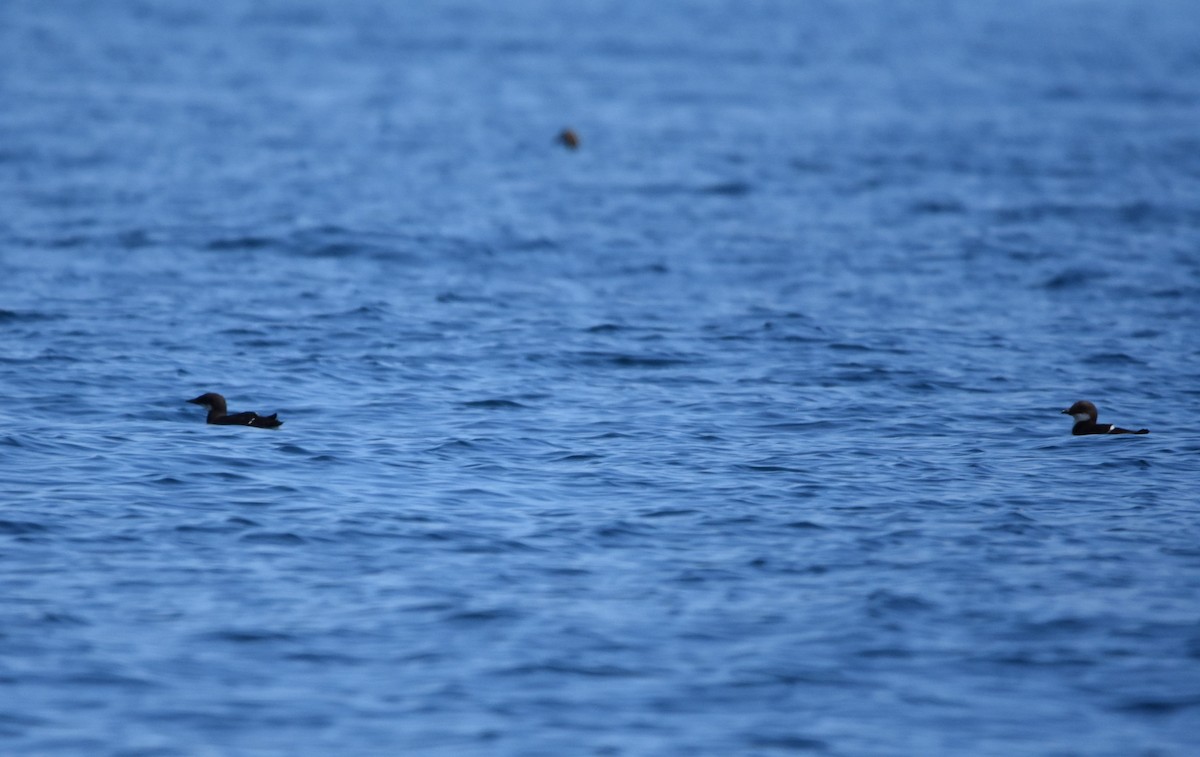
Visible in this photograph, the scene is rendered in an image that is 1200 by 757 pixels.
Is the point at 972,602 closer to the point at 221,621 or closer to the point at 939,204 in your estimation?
the point at 221,621

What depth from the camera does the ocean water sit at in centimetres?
1021

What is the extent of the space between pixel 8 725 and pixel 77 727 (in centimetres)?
41

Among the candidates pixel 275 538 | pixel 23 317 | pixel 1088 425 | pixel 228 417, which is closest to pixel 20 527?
pixel 275 538

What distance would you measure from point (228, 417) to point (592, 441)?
3.65m

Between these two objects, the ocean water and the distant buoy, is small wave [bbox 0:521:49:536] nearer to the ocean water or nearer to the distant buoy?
the ocean water

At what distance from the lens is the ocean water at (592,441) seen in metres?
10.2

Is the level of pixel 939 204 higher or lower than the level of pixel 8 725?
higher

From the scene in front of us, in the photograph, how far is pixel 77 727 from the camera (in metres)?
9.62

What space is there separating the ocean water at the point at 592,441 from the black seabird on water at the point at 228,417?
17cm

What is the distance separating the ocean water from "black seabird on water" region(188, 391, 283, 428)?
0.17 m

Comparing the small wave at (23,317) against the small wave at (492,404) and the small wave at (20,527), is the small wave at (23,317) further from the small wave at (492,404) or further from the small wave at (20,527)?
the small wave at (20,527)

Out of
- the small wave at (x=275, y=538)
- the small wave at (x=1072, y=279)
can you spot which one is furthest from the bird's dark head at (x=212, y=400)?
the small wave at (x=1072, y=279)

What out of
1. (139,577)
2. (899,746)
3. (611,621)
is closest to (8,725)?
(139,577)

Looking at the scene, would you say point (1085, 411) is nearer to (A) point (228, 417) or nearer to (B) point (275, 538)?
(B) point (275, 538)
